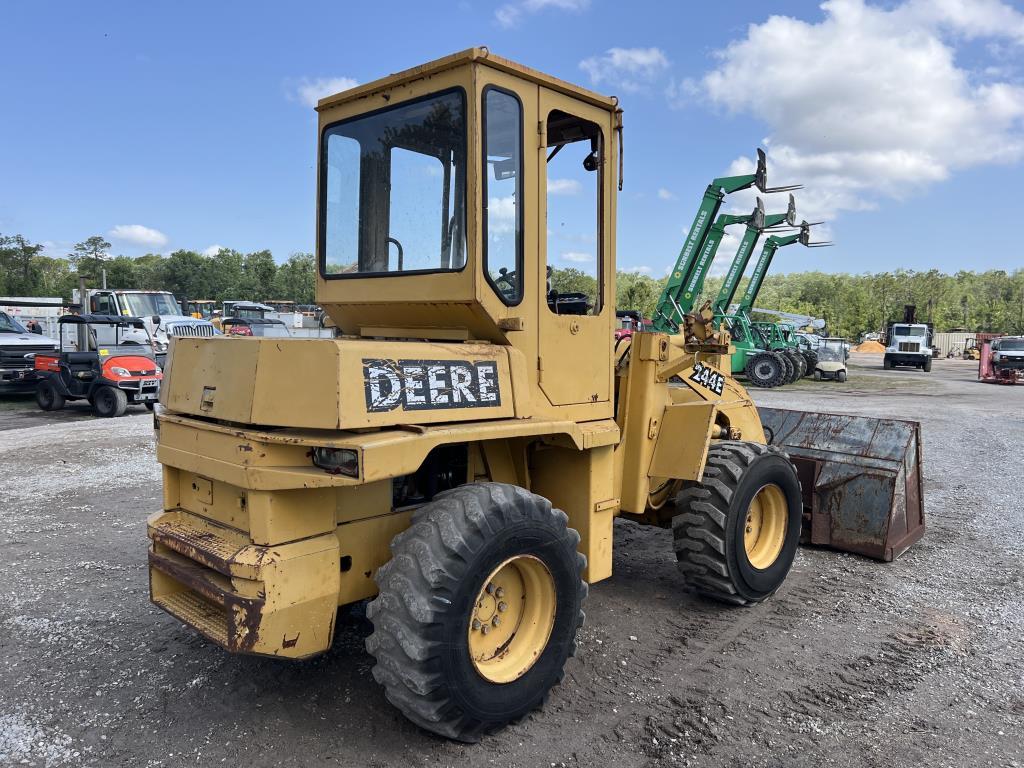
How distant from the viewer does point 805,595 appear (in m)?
5.00

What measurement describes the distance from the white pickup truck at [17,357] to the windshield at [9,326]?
0.03 metres

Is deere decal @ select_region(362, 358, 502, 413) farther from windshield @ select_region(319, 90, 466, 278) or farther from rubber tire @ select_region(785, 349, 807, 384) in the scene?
rubber tire @ select_region(785, 349, 807, 384)

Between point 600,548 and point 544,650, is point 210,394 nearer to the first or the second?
point 544,650

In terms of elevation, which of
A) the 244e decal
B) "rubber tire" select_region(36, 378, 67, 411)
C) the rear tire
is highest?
the 244e decal

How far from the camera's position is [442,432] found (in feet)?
9.83

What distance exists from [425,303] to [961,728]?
10.3ft

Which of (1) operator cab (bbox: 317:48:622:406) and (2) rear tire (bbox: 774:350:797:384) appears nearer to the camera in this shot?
(1) operator cab (bbox: 317:48:622:406)

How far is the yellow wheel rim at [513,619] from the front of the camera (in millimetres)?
3221

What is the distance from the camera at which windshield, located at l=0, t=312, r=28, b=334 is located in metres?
17.1

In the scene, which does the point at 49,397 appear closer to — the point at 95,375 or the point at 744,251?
the point at 95,375

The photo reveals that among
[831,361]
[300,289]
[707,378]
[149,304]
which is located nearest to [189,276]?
[300,289]

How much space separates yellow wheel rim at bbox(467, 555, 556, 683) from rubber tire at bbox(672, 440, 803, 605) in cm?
146

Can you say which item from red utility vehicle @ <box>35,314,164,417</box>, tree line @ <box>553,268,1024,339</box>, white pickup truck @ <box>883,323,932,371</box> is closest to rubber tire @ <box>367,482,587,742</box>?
red utility vehicle @ <box>35,314,164,417</box>

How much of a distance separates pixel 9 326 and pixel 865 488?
18.8 metres
